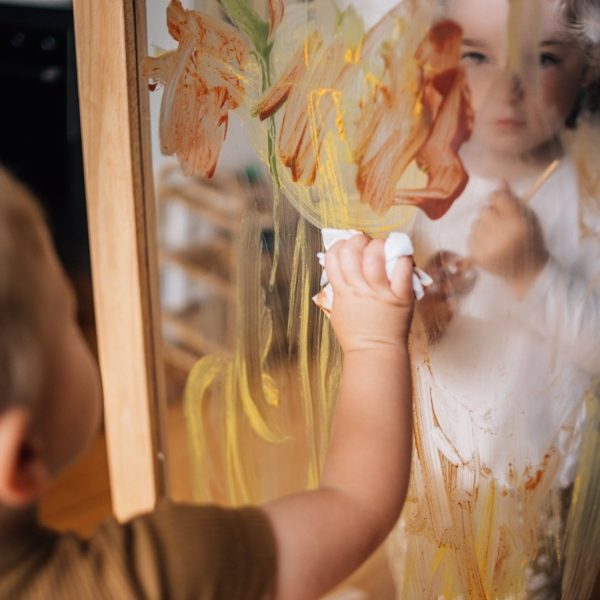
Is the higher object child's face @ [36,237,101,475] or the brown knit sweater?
child's face @ [36,237,101,475]

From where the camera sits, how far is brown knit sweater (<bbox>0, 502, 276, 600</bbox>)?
1.62 feet

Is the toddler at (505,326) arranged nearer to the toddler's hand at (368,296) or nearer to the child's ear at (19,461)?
the toddler's hand at (368,296)

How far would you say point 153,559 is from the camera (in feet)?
1.66

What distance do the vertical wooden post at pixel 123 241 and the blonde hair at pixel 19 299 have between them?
28 centimetres

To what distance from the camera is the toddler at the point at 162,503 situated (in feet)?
1.57

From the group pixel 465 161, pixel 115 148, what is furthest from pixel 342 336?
pixel 115 148

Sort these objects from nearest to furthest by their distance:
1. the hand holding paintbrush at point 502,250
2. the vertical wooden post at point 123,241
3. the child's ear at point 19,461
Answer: the child's ear at point 19,461 → the hand holding paintbrush at point 502,250 → the vertical wooden post at point 123,241

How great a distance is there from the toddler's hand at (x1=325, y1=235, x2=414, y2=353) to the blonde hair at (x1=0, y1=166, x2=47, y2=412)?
0.80 ft

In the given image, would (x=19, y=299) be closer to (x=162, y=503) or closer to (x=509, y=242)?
(x=162, y=503)

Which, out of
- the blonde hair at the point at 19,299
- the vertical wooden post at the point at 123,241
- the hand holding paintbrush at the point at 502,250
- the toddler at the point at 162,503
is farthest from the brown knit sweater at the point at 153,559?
the vertical wooden post at the point at 123,241

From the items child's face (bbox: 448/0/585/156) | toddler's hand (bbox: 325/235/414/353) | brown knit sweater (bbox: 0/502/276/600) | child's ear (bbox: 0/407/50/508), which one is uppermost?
child's face (bbox: 448/0/585/156)

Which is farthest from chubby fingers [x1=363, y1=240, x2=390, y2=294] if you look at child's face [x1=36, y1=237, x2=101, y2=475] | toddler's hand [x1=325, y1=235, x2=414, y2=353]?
child's face [x1=36, y1=237, x2=101, y2=475]

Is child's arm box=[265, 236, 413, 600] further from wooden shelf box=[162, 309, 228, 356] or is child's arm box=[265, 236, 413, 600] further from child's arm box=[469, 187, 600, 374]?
wooden shelf box=[162, 309, 228, 356]

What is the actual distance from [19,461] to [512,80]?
15.5 inches
